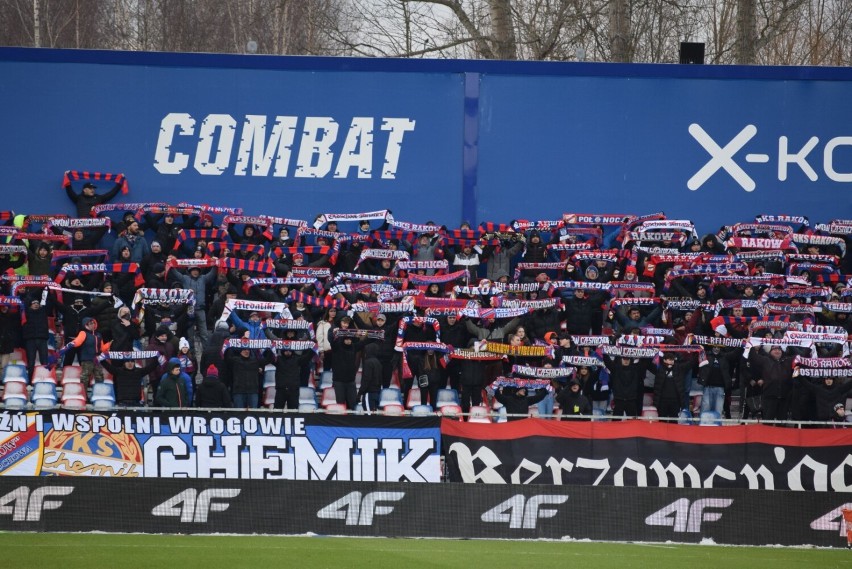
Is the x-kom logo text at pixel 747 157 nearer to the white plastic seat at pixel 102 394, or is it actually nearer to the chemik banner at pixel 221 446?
the chemik banner at pixel 221 446

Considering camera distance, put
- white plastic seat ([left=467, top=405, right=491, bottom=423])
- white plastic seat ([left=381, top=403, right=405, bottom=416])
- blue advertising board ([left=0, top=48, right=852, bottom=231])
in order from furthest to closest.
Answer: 1. blue advertising board ([left=0, top=48, right=852, bottom=231])
2. white plastic seat ([left=381, top=403, right=405, bottom=416])
3. white plastic seat ([left=467, top=405, right=491, bottom=423])

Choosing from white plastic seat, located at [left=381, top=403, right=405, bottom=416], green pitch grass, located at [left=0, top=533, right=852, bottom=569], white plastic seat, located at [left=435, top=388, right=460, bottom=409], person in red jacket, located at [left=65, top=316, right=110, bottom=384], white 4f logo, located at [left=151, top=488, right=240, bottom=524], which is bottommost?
green pitch grass, located at [left=0, top=533, right=852, bottom=569]

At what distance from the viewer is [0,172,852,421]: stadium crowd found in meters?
19.8

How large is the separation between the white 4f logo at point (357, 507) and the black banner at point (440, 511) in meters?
0.01

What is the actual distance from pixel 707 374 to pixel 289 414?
7.21 meters

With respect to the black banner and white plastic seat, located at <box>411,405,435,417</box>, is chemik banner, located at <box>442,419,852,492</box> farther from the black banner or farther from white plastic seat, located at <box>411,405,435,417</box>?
white plastic seat, located at <box>411,405,435,417</box>

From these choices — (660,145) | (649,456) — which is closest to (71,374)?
(649,456)

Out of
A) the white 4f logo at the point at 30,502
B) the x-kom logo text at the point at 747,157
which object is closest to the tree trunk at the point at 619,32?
the x-kom logo text at the point at 747,157

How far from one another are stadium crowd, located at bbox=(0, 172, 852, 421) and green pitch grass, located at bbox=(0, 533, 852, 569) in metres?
3.56

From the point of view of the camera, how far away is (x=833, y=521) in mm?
16281

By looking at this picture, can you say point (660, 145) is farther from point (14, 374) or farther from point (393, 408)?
point (14, 374)

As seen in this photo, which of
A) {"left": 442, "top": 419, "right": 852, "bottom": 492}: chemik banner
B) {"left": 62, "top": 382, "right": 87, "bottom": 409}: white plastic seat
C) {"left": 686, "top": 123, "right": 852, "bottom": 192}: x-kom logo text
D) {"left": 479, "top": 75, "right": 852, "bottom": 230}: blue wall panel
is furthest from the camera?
{"left": 686, "top": 123, "right": 852, "bottom": 192}: x-kom logo text

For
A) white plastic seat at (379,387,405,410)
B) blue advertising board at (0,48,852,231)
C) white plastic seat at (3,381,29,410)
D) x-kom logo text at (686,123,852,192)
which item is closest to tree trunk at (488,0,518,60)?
blue advertising board at (0,48,852,231)

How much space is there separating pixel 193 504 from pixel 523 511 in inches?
172
